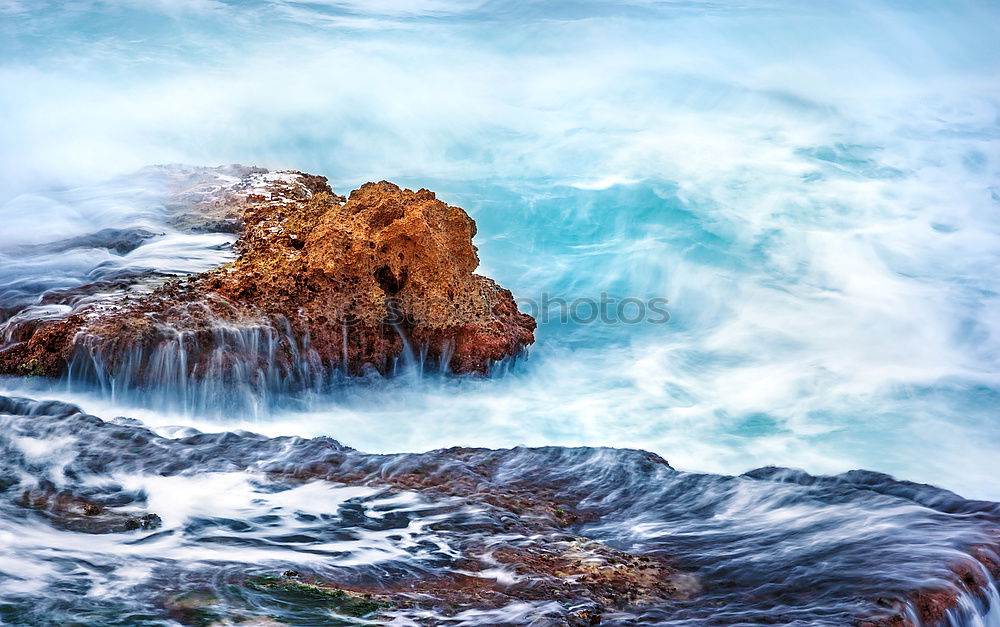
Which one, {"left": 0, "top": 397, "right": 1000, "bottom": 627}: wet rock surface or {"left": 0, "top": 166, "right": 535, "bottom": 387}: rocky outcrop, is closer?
{"left": 0, "top": 397, "right": 1000, "bottom": 627}: wet rock surface

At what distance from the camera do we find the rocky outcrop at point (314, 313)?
7109 mm

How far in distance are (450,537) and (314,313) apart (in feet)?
9.82

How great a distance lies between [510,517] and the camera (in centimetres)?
533

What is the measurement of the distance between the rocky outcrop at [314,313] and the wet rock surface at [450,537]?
809 mm

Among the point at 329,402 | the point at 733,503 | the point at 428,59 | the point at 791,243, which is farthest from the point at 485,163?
the point at 733,503

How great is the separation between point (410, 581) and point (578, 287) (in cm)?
631

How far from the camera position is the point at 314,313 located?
7660 mm

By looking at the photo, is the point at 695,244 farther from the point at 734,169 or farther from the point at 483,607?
the point at 483,607

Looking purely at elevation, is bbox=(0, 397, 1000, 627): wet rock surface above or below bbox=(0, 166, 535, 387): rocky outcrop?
below

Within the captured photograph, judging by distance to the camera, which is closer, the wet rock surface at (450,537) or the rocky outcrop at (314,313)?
the wet rock surface at (450,537)

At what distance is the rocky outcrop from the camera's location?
7109 mm

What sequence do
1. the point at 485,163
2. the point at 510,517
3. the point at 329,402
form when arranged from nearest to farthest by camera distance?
the point at 510,517 → the point at 329,402 → the point at 485,163

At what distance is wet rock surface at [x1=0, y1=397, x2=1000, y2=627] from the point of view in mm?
4328

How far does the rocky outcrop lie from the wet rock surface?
2.66ft
